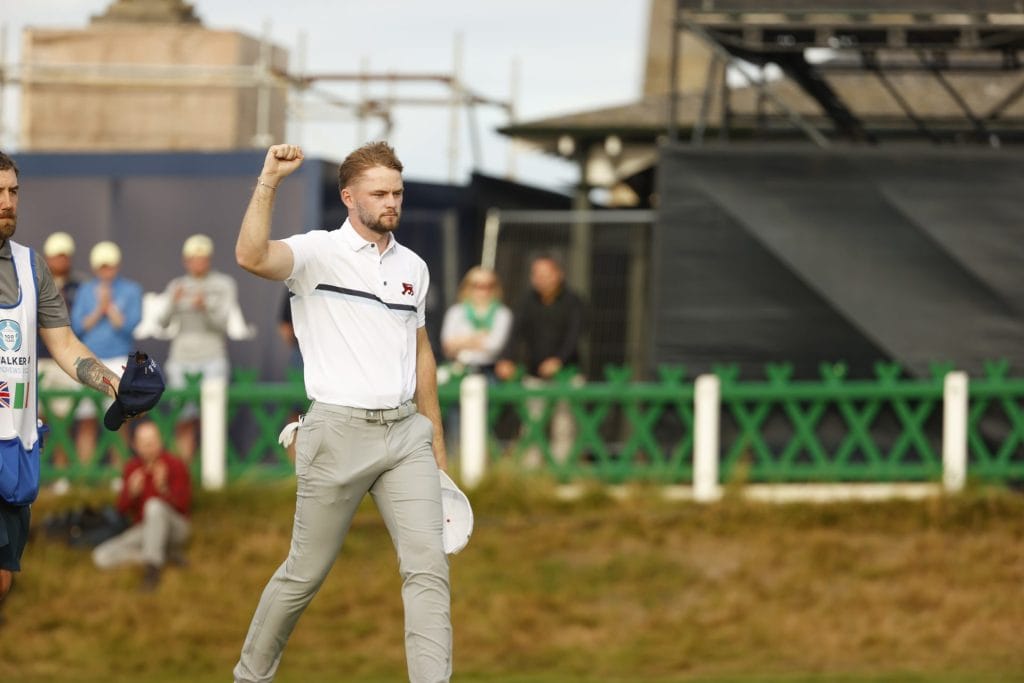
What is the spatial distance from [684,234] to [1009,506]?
2796mm

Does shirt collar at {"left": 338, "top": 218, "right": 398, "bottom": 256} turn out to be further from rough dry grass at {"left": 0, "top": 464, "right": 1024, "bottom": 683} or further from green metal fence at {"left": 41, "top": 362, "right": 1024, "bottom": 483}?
green metal fence at {"left": 41, "top": 362, "right": 1024, "bottom": 483}

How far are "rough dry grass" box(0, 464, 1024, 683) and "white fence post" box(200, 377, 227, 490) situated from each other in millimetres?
207

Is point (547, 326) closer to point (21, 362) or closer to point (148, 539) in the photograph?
point (148, 539)

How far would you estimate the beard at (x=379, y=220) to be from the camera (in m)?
6.98

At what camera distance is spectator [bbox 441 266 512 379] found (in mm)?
13773

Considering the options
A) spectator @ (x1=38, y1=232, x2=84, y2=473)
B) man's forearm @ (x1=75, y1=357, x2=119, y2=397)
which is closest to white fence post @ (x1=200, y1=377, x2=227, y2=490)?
spectator @ (x1=38, y1=232, x2=84, y2=473)

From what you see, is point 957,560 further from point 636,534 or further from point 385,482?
point 385,482

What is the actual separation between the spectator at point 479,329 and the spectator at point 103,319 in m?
2.25

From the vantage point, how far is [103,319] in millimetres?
13477

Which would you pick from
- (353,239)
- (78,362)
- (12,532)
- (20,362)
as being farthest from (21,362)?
(353,239)

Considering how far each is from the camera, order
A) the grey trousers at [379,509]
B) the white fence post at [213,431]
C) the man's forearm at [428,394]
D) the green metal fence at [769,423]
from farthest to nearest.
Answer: the white fence post at [213,431] < the green metal fence at [769,423] < the man's forearm at [428,394] < the grey trousers at [379,509]

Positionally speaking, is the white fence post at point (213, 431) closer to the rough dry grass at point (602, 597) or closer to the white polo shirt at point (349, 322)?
the rough dry grass at point (602, 597)

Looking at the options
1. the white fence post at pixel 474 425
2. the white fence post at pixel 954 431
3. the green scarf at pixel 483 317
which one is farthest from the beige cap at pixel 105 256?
the white fence post at pixel 954 431

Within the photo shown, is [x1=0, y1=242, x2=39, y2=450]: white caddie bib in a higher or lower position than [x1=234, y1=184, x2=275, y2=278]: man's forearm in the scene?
lower
